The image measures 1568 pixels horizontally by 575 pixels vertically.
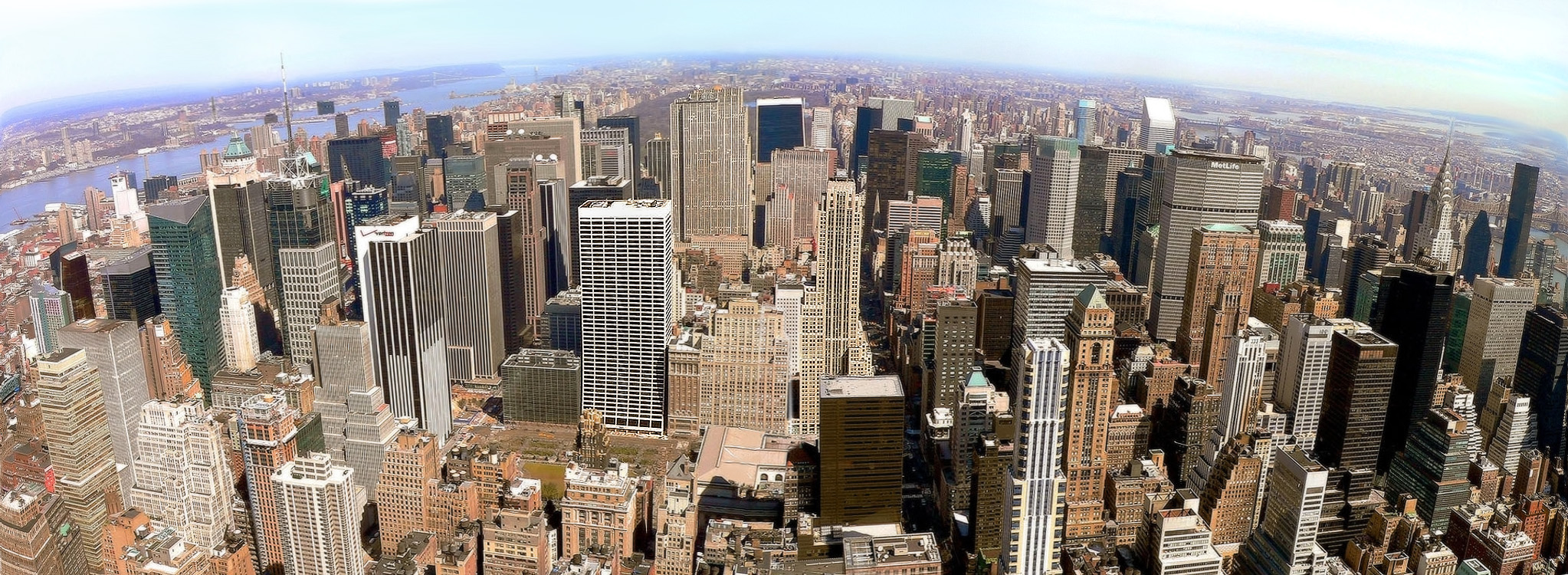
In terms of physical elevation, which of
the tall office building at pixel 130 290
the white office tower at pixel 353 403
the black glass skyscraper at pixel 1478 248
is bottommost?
the white office tower at pixel 353 403

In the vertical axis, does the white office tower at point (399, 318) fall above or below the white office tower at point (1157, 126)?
below

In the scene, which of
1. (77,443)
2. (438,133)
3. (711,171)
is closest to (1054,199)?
(711,171)

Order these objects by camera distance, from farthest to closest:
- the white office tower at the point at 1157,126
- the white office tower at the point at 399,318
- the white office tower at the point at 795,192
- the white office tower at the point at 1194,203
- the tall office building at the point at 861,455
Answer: the white office tower at the point at 795,192, the white office tower at the point at 1194,203, the white office tower at the point at 1157,126, the white office tower at the point at 399,318, the tall office building at the point at 861,455

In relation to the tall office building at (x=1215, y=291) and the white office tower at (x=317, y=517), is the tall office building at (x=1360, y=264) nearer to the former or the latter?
the tall office building at (x=1215, y=291)

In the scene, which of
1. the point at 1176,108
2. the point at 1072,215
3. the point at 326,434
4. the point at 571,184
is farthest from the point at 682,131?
the point at 326,434

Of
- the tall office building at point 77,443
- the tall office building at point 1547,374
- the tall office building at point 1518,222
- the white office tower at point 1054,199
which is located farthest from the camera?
the white office tower at point 1054,199

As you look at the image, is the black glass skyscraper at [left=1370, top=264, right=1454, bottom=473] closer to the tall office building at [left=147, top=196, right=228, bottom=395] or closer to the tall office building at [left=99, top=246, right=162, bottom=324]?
the tall office building at [left=147, top=196, right=228, bottom=395]

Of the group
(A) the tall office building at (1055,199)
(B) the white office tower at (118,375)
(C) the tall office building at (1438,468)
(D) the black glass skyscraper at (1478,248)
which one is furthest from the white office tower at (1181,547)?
(A) the tall office building at (1055,199)

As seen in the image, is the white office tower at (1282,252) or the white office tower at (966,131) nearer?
the white office tower at (1282,252)
